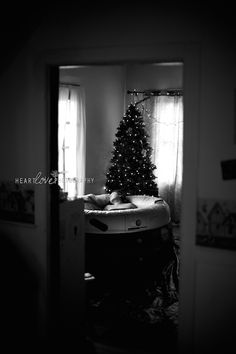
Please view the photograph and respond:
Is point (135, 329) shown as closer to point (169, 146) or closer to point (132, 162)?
point (132, 162)

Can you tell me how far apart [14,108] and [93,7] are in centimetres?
92

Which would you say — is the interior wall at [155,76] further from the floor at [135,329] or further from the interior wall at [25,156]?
the interior wall at [25,156]

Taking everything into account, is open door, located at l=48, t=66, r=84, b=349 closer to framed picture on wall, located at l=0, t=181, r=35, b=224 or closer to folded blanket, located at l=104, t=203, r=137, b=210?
framed picture on wall, located at l=0, t=181, r=35, b=224

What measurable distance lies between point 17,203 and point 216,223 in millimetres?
1508

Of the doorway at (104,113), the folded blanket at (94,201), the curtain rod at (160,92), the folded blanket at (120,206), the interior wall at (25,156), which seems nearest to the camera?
the interior wall at (25,156)

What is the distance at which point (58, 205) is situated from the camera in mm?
3014

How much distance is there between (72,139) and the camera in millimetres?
6961

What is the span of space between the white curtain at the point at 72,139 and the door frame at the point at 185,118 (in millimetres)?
3657

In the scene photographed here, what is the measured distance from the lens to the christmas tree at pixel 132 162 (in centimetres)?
759

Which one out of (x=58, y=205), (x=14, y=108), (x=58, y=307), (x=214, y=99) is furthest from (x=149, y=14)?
(x=58, y=307)

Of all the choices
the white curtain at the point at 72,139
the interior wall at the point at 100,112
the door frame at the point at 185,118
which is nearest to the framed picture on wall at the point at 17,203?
the door frame at the point at 185,118

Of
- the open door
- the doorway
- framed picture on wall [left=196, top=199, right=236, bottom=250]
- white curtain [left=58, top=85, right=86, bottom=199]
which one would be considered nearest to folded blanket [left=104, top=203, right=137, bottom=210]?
the doorway

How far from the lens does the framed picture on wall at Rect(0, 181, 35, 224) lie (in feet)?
9.85

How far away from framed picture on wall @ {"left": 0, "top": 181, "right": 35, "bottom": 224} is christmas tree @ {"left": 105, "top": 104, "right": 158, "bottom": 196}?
4521mm
